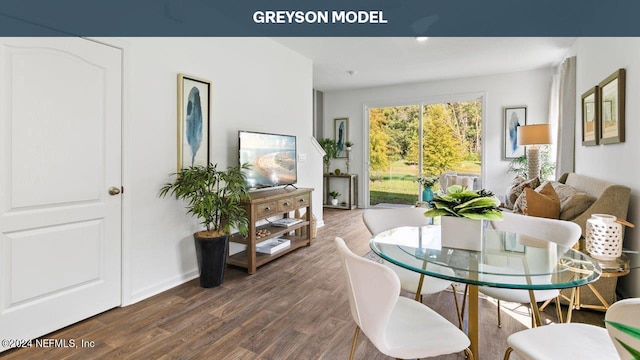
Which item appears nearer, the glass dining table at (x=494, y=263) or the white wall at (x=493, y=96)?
the glass dining table at (x=494, y=263)

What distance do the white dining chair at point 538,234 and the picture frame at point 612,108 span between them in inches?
48.7

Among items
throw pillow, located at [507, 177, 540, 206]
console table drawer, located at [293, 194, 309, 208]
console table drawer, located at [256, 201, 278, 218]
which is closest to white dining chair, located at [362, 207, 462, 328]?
console table drawer, located at [256, 201, 278, 218]

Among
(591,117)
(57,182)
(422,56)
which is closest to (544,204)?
(591,117)

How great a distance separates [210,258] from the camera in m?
2.88

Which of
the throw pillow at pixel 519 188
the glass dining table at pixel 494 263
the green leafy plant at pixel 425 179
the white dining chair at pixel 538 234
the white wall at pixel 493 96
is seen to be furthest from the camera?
the green leafy plant at pixel 425 179

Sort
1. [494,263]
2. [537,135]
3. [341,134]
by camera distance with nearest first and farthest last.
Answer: [494,263] < [537,135] < [341,134]

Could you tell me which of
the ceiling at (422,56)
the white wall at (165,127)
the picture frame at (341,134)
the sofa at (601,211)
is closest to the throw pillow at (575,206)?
the sofa at (601,211)

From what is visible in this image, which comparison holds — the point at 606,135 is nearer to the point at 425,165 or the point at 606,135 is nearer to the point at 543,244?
the point at 543,244

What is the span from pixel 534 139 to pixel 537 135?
0.07 metres

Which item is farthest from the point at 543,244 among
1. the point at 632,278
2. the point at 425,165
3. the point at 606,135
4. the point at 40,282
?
the point at 425,165

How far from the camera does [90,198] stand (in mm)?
2359

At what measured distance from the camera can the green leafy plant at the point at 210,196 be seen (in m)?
2.81

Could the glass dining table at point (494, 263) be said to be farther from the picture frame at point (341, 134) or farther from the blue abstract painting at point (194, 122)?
the picture frame at point (341, 134)

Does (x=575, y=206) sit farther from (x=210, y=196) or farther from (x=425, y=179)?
(x=425, y=179)
